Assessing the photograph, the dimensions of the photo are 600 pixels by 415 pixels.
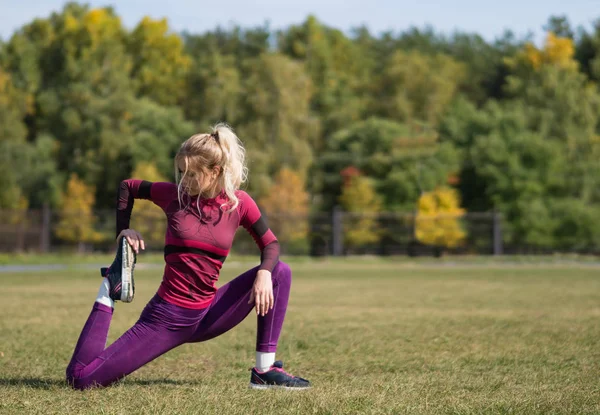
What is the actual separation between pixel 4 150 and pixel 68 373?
51356 millimetres

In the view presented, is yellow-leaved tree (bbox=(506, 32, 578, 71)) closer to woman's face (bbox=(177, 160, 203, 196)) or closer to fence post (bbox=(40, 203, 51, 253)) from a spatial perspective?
fence post (bbox=(40, 203, 51, 253))

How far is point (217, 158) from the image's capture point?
5.27 meters

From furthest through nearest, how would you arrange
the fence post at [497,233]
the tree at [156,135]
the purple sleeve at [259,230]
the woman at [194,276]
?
1. the tree at [156,135]
2. the fence post at [497,233]
3. the purple sleeve at [259,230]
4. the woman at [194,276]

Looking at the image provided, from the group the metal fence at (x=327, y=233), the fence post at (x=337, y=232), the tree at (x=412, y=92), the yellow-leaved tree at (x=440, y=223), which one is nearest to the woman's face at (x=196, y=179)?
the metal fence at (x=327, y=233)

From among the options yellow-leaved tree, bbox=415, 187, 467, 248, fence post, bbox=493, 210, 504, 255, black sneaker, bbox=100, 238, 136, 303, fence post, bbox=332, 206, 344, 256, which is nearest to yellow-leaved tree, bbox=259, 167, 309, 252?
fence post, bbox=332, 206, 344, 256

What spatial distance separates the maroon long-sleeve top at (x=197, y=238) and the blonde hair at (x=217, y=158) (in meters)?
0.13

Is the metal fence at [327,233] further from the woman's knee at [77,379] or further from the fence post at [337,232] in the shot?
the woman's knee at [77,379]

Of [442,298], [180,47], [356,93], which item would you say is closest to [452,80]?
[356,93]

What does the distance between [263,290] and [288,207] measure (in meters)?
47.1

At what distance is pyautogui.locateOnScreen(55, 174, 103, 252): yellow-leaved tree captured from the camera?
48719 mm

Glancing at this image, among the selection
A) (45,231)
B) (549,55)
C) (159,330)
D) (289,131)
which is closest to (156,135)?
(289,131)

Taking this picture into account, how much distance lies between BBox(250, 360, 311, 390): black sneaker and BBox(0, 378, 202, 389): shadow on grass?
0.65 m

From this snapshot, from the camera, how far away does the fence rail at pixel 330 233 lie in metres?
48.8

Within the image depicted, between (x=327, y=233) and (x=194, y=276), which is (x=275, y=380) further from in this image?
(x=327, y=233)
